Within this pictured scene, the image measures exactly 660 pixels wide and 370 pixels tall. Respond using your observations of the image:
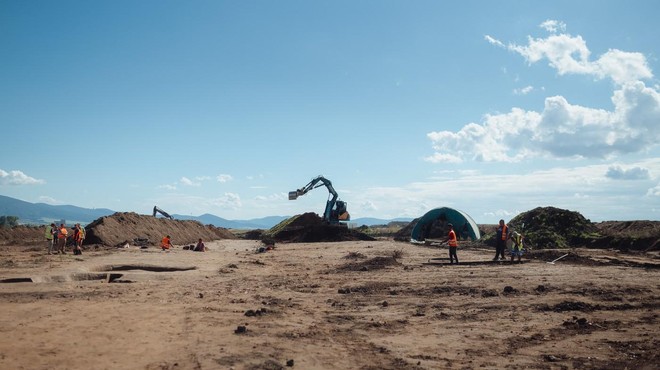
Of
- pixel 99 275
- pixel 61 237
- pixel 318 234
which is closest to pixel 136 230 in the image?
pixel 61 237

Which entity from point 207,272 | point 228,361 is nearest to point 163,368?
point 228,361

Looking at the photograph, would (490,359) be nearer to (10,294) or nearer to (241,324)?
(241,324)

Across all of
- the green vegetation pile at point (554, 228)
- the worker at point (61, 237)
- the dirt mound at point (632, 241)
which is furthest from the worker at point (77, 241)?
the dirt mound at point (632, 241)

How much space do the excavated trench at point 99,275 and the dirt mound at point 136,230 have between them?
45.9 ft

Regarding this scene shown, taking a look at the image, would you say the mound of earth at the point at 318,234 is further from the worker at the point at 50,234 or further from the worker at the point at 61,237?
the worker at the point at 50,234

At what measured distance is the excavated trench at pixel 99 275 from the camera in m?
13.9

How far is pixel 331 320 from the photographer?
Answer: 969 cm

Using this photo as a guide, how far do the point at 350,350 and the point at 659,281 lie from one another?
11.0 metres

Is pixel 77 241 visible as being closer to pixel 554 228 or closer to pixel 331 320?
pixel 331 320

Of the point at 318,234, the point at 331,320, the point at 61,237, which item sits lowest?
the point at 331,320

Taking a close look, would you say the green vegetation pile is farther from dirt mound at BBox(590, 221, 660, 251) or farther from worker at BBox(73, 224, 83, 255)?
worker at BBox(73, 224, 83, 255)

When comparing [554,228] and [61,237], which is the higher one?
[554,228]

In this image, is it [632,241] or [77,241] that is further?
[632,241]

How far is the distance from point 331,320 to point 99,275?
9619 millimetres
